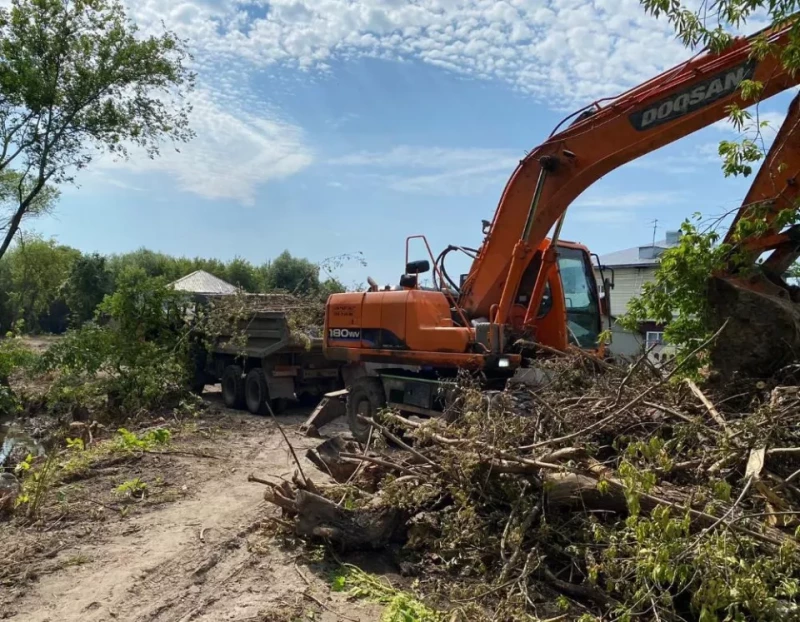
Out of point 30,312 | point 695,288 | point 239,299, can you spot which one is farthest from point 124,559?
point 30,312

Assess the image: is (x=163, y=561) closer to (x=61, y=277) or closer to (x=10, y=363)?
(x=10, y=363)

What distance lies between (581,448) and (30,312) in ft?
168

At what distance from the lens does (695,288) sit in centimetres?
594

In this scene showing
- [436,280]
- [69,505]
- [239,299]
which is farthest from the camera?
[239,299]

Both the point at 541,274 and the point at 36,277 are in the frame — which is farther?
the point at 36,277

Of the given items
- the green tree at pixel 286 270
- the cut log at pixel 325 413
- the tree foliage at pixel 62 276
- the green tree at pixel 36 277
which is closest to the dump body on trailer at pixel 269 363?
the cut log at pixel 325 413

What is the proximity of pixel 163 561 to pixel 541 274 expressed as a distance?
509cm

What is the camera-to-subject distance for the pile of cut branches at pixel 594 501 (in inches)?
140

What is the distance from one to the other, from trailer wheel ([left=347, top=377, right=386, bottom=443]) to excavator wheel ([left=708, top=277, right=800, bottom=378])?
4.85 m

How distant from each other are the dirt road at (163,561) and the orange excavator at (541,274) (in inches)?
101

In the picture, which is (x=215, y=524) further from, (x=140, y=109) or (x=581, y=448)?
(x=140, y=109)

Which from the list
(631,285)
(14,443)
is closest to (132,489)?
(14,443)

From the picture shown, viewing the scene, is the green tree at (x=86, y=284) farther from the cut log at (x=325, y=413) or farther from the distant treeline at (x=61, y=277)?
the cut log at (x=325, y=413)

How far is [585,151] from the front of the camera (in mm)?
7797
